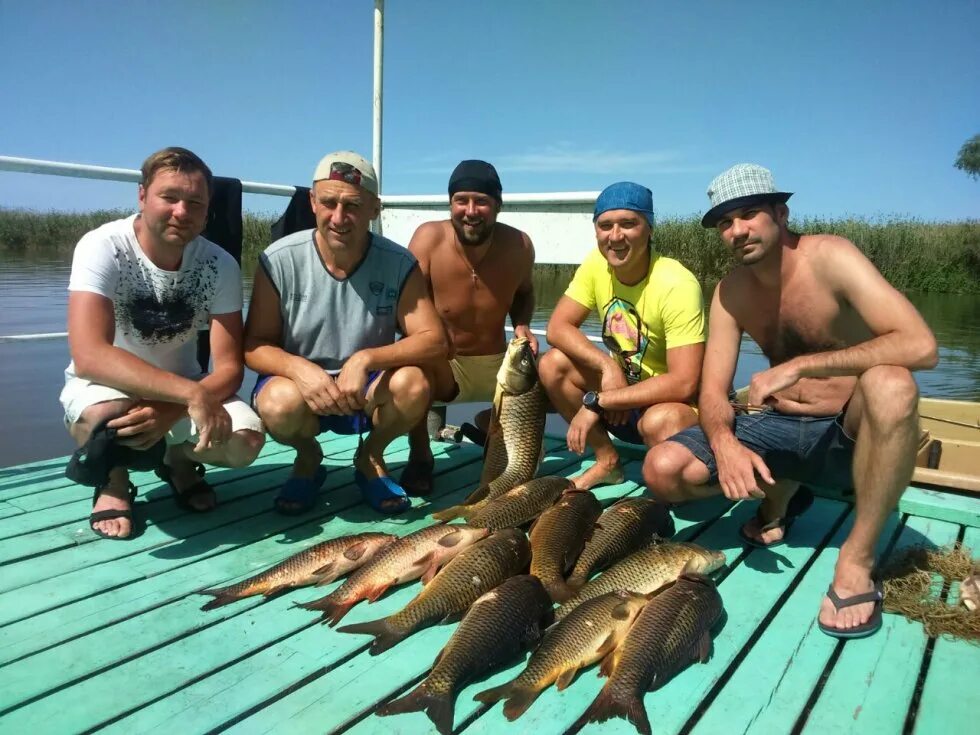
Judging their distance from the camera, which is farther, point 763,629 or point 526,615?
point 763,629

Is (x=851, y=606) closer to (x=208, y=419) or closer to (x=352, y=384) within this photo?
(x=352, y=384)

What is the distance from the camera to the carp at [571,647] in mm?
2197

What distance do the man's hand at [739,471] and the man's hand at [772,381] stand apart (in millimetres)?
231

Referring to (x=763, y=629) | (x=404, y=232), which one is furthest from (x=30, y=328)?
(x=763, y=629)

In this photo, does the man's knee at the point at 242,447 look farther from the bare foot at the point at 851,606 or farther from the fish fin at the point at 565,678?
the bare foot at the point at 851,606

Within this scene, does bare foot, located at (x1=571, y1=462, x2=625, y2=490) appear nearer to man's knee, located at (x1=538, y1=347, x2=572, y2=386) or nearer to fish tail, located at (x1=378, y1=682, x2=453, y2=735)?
man's knee, located at (x1=538, y1=347, x2=572, y2=386)

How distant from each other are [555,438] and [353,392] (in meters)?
2.36

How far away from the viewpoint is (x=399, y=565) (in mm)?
2943

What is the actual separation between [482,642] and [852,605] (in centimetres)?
145

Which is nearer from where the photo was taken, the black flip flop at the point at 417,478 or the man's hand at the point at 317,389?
the man's hand at the point at 317,389

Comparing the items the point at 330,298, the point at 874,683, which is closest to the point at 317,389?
the point at 330,298

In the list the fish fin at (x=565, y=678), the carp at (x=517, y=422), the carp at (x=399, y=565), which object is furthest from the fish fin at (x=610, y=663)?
the carp at (x=517, y=422)

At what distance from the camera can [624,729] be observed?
212cm

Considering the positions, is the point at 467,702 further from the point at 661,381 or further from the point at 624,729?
the point at 661,381
